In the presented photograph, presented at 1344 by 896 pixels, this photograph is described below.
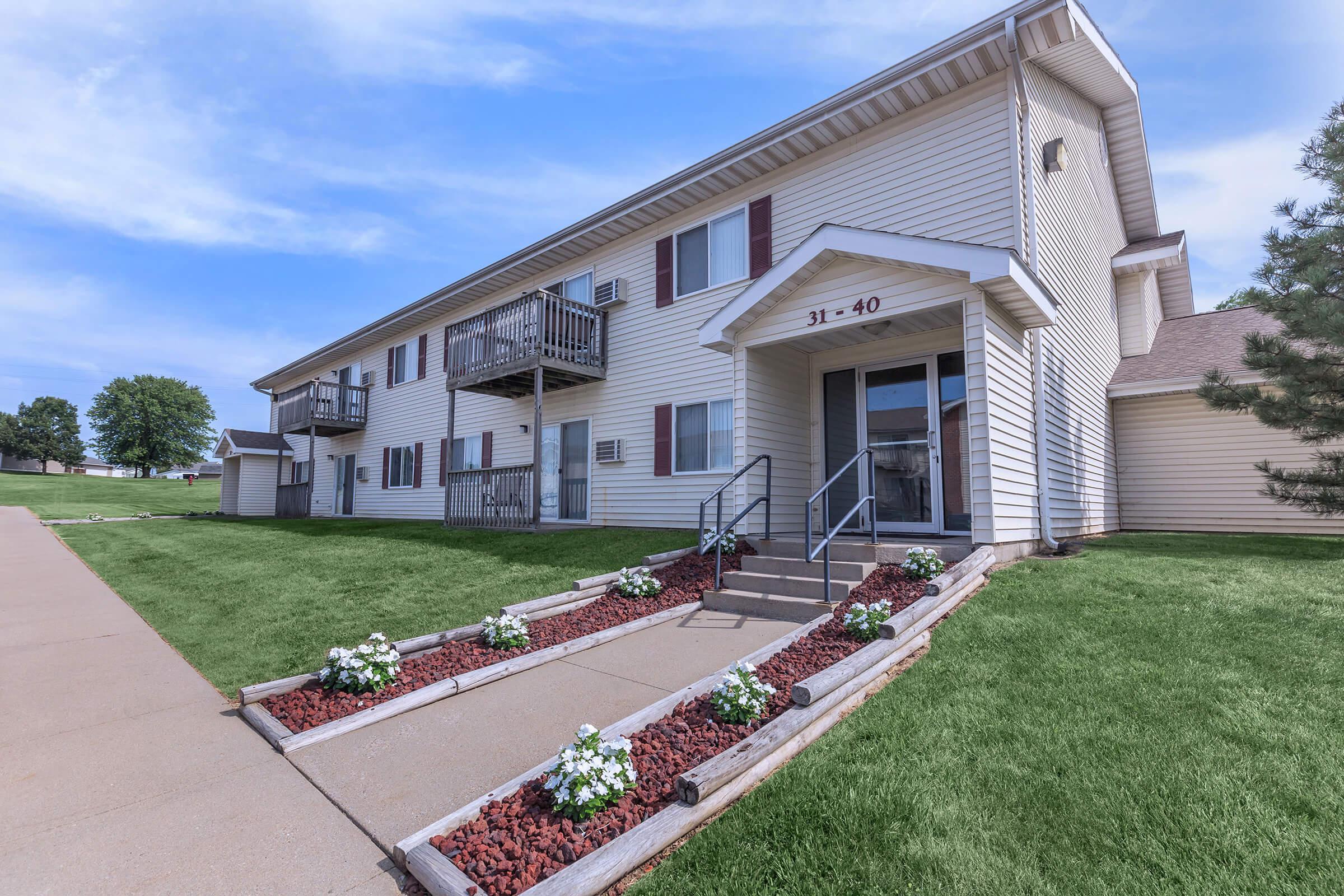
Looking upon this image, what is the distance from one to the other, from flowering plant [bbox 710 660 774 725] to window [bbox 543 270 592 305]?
9.65 metres

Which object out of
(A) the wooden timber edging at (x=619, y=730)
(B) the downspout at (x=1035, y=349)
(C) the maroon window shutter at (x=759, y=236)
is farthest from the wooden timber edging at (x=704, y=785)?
(C) the maroon window shutter at (x=759, y=236)

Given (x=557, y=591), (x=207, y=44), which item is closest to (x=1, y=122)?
(x=207, y=44)

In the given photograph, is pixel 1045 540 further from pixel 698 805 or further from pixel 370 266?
pixel 370 266

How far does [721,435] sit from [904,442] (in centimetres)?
284

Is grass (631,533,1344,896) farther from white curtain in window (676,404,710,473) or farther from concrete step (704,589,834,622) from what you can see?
white curtain in window (676,404,710,473)

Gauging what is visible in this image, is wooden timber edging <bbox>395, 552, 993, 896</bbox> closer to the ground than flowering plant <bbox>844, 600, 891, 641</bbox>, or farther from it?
closer to the ground

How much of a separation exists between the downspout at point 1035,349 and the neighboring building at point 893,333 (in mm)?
37

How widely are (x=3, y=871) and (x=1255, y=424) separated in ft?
46.7

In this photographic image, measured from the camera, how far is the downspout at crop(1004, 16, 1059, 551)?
7211 mm

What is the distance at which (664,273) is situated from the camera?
10.9 metres

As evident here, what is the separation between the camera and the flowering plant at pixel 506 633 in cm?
491

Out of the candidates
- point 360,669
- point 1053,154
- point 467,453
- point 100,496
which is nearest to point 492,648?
point 360,669

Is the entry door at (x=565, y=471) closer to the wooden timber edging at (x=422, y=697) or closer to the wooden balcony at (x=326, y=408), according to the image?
the wooden timber edging at (x=422, y=697)

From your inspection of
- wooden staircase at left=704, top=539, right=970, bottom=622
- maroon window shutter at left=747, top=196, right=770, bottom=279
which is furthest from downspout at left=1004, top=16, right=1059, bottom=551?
maroon window shutter at left=747, top=196, right=770, bottom=279
